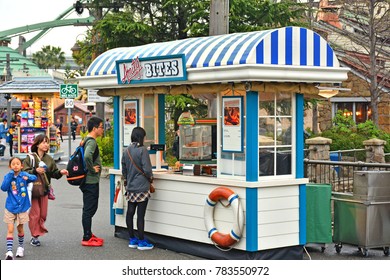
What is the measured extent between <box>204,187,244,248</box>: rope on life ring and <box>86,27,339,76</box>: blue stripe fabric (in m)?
1.63

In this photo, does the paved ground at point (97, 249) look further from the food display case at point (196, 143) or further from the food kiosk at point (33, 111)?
the food kiosk at point (33, 111)

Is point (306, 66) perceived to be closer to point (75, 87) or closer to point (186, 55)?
point (186, 55)

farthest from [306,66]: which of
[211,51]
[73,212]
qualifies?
[73,212]

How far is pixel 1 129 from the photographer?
34.8m

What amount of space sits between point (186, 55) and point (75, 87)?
16820mm

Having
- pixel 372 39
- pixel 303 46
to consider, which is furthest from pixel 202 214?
pixel 372 39

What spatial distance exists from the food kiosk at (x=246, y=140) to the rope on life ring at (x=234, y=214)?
0.04 ft

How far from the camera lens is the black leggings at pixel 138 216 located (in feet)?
37.4

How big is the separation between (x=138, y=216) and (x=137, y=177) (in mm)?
580

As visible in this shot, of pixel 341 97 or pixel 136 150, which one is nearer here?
pixel 136 150

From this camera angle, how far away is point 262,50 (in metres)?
10.0

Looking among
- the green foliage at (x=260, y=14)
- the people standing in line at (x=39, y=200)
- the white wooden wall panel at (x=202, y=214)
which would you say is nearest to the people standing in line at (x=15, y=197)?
the people standing in line at (x=39, y=200)

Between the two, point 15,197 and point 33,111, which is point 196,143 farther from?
point 33,111

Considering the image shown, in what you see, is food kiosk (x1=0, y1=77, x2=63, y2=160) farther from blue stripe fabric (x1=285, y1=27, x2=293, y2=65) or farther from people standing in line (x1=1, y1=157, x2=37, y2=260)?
blue stripe fabric (x1=285, y1=27, x2=293, y2=65)
